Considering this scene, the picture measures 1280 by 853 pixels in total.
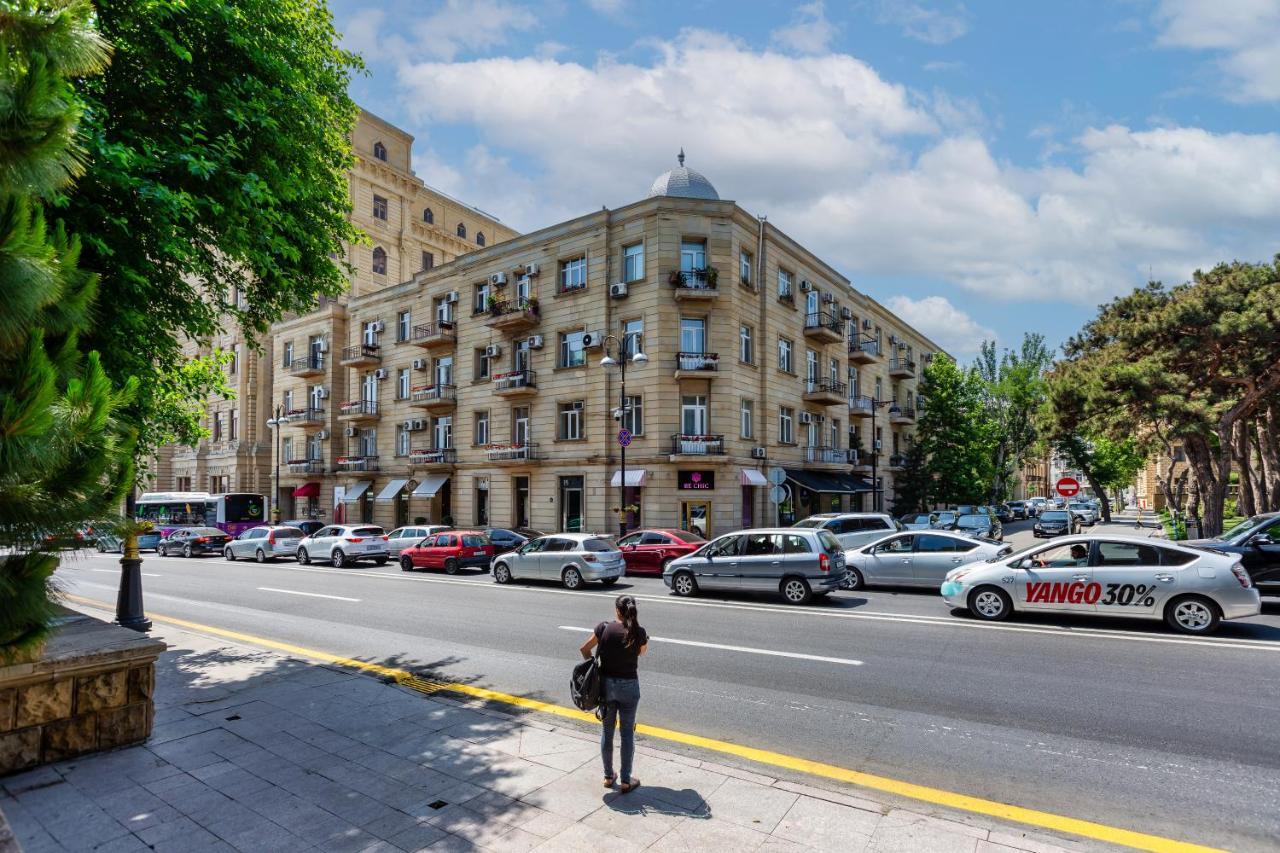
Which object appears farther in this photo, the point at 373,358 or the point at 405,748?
the point at 373,358

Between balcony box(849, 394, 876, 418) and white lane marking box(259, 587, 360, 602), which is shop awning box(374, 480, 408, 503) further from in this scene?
balcony box(849, 394, 876, 418)

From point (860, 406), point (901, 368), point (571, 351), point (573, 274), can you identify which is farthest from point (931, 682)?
point (901, 368)

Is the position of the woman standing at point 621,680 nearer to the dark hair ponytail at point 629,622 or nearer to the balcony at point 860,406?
the dark hair ponytail at point 629,622

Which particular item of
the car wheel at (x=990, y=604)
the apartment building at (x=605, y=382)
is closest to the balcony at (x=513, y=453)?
the apartment building at (x=605, y=382)

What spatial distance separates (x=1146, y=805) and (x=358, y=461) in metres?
38.1

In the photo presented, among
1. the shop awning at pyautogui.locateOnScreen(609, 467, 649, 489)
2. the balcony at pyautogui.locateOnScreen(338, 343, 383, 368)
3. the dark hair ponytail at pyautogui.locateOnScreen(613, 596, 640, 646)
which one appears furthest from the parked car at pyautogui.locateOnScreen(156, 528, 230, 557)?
the dark hair ponytail at pyautogui.locateOnScreen(613, 596, 640, 646)

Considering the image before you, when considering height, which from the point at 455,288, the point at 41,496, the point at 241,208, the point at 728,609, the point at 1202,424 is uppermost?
the point at 455,288

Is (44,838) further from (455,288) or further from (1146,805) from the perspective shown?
(455,288)

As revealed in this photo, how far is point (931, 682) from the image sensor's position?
324 inches

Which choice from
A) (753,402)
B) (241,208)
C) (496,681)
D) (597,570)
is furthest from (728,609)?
(753,402)

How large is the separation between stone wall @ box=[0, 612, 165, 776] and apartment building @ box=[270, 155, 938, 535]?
58.5 ft

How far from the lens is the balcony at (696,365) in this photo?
27.0m

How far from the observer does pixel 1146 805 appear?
5047 mm

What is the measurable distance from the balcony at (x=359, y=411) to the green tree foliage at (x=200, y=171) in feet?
91.3
